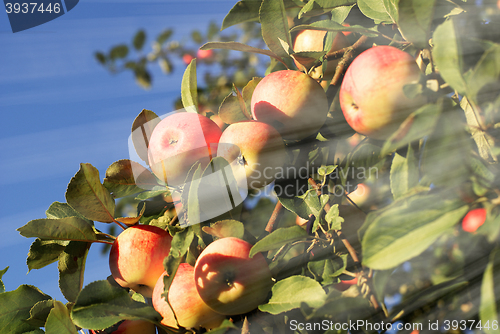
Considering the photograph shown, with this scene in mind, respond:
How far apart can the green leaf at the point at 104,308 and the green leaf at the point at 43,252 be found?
294mm

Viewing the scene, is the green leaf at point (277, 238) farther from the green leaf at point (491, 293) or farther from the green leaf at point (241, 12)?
the green leaf at point (241, 12)

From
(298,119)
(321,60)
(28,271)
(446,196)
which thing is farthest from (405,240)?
(28,271)

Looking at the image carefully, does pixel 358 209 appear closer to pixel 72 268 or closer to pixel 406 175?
pixel 406 175

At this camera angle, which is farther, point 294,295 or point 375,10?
point 375,10

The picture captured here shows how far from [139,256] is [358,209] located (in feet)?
1.44

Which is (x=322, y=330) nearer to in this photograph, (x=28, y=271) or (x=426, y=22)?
(x=426, y=22)

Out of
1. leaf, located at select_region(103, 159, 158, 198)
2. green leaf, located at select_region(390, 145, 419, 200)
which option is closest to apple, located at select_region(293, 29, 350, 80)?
green leaf, located at select_region(390, 145, 419, 200)

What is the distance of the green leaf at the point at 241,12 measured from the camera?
2.52 feet

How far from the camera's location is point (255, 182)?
2.10 ft

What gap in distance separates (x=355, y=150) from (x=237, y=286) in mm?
323

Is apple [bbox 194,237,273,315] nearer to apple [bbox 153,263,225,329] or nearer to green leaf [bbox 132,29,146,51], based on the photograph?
apple [bbox 153,263,225,329]

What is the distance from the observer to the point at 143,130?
29.9 inches

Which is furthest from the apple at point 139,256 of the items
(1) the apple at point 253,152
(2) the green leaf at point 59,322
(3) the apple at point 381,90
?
(3) the apple at point 381,90

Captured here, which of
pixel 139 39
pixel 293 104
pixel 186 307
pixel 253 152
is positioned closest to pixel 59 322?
pixel 186 307
